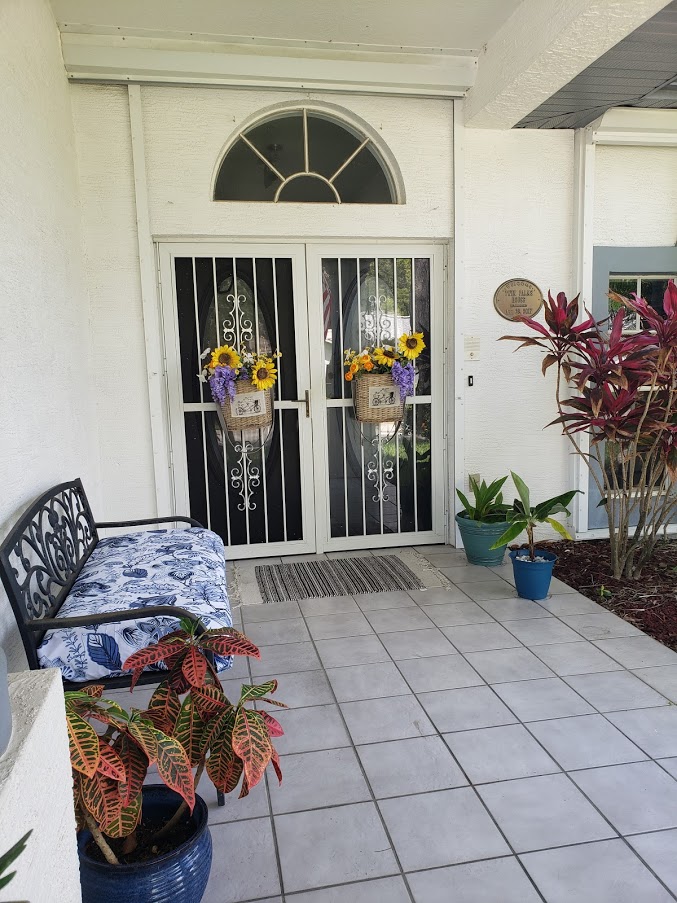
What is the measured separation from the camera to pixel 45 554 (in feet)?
7.92

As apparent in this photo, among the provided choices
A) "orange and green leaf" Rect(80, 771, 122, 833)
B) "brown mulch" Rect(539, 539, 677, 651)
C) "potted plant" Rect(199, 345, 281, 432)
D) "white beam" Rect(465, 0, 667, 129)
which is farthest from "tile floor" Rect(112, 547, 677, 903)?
"white beam" Rect(465, 0, 667, 129)

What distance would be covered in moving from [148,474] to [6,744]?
3282mm

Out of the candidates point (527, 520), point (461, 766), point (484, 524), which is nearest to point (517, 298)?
point (484, 524)

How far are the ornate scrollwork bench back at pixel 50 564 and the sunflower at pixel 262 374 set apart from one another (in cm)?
106

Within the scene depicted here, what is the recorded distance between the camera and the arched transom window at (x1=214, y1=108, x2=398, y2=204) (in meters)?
4.16

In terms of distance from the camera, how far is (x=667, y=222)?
4676 mm

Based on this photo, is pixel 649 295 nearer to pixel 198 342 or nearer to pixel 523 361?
pixel 523 361

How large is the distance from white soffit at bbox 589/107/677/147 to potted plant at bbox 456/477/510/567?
2.40 metres

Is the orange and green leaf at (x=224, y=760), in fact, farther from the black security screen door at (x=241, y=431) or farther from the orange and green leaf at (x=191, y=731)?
the black security screen door at (x=241, y=431)

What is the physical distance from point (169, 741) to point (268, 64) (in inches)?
150

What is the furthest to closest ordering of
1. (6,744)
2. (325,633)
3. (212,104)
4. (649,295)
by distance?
(649,295)
(212,104)
(325,633)
(6,744)

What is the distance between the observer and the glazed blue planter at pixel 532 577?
3652mm

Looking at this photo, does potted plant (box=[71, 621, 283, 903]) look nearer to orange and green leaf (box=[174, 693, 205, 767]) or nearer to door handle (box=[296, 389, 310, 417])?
orange and green leaf (box=[174, 693, 205, 767])

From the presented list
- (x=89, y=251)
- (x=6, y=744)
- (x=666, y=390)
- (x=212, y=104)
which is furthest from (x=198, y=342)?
(x=6, y=744)
